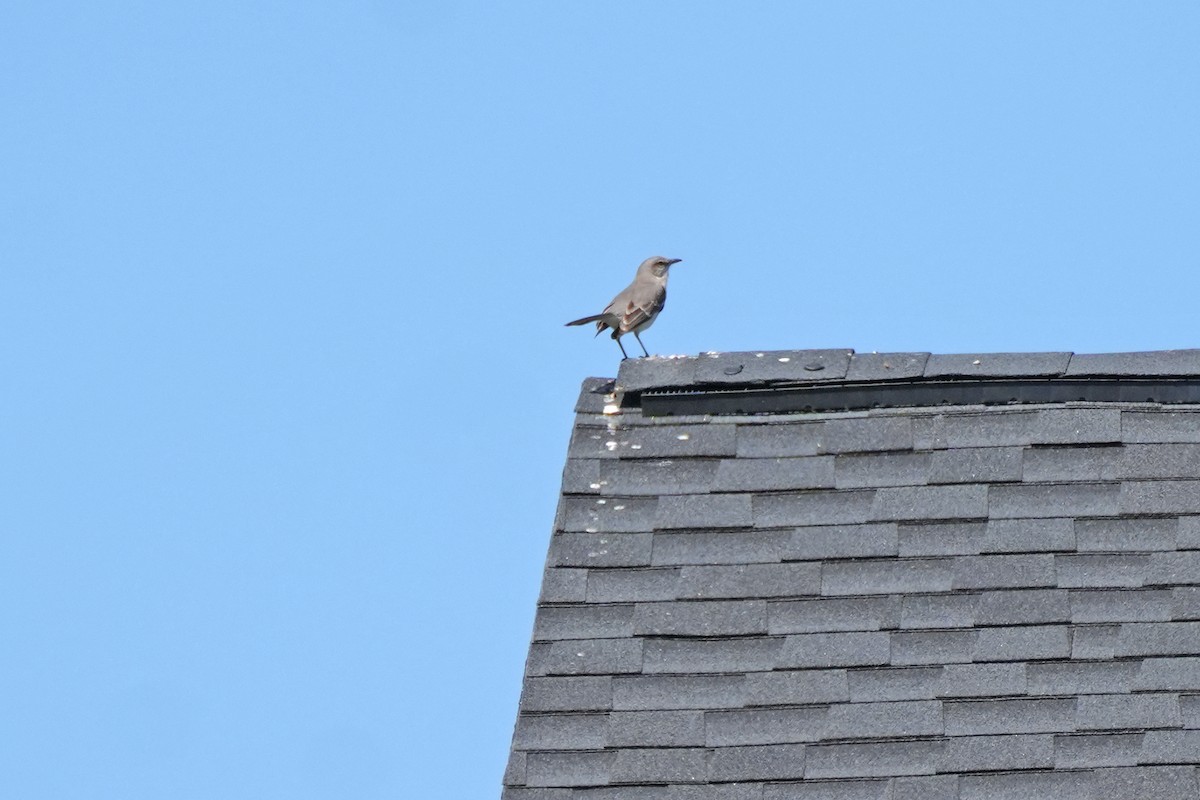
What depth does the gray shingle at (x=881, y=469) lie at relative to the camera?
18.9 ft

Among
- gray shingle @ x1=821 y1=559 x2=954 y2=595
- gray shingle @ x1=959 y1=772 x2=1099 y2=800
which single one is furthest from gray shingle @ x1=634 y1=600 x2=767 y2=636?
gray shingle @ x1=959 y1=772 x2=1099 y2=800

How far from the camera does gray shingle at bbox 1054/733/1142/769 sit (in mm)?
4973

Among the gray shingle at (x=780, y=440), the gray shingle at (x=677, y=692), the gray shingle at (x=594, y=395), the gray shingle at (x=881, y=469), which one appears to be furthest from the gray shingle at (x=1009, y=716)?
the gray shingle at (x=594, y=395)

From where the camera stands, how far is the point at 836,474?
5.81 metres

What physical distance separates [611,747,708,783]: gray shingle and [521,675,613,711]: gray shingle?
0.19m

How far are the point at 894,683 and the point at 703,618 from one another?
2.03ft

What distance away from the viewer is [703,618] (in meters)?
5.50

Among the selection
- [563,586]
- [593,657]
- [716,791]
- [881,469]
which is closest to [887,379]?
[881,469]

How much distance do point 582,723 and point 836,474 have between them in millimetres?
1183

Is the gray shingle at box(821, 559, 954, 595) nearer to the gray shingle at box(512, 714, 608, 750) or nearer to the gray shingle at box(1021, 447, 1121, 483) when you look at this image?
the gray shingle at box(1021, 447, 1121, 483)

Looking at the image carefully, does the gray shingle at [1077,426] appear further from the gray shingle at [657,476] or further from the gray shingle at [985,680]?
the gray shingle at [657,476]

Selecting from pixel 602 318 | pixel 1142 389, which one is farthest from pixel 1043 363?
pixel 602 318

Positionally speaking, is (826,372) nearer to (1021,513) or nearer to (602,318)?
(1021,513)

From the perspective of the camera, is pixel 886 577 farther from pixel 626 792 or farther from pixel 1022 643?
pixel 626 792
